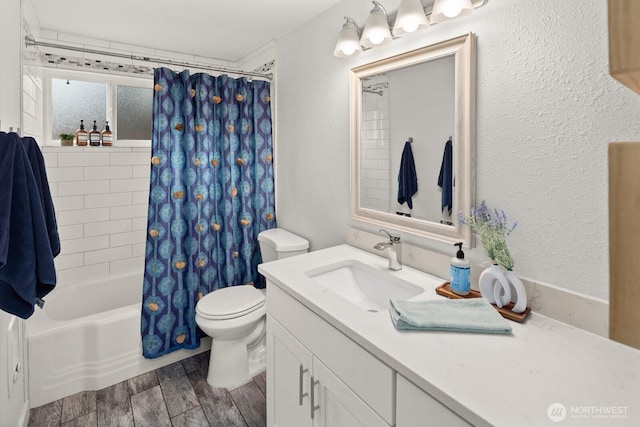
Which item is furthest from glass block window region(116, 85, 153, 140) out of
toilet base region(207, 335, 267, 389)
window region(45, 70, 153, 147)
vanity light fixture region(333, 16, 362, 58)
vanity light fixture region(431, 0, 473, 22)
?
vanity light fixture region(431, 0, 473, 22)

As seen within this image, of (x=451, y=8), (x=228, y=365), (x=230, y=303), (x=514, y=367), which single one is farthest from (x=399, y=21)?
(x=228, y=365)

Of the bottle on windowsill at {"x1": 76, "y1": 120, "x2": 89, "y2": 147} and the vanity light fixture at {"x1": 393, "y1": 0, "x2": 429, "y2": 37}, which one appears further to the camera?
the bottle on windowsill at {"x1": 76, "y1": 120, "x2": 89, "y2": 147}

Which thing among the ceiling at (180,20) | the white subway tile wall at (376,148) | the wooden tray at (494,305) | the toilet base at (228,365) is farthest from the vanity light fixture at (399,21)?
the toilet base at (228,365)

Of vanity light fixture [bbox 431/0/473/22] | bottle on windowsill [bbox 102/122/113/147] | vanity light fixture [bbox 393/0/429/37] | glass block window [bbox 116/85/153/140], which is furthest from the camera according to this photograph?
glass block window [bbox 116/85/153/140]

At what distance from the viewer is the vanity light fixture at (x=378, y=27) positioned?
4.92 ft

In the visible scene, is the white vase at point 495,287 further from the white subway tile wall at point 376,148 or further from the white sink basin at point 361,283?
the white subway tile wall at point 376,148

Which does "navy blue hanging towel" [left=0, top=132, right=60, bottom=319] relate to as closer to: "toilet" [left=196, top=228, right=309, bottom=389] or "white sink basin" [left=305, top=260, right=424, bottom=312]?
"toilet" [left=196, top=228, right=309, bottom=389]

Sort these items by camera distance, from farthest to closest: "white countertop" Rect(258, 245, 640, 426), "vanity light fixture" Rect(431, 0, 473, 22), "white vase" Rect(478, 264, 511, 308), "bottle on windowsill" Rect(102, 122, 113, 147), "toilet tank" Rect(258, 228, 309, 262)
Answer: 1. "bottle on windowsill" Rect(102, 122, 113, 147)
2. "toilet tank" Rect(258, 228, 309, 262)
3. "vanity light fixture" Rect(431, 0, 473, 22)
4. "white vase" Rect(478, 264, 511, 308)
5. "white countertop" Rect(258, 245, 640, 426)

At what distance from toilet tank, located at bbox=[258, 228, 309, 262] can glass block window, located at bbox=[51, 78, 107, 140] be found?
5.68 feet

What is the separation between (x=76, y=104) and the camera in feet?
8.76

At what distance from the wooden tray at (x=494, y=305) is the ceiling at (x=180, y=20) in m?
1.68

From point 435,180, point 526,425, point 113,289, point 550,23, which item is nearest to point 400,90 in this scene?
point 435,180

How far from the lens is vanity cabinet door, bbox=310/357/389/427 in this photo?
0.99 metres

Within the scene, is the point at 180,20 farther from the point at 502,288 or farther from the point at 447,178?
the point at 502,288
